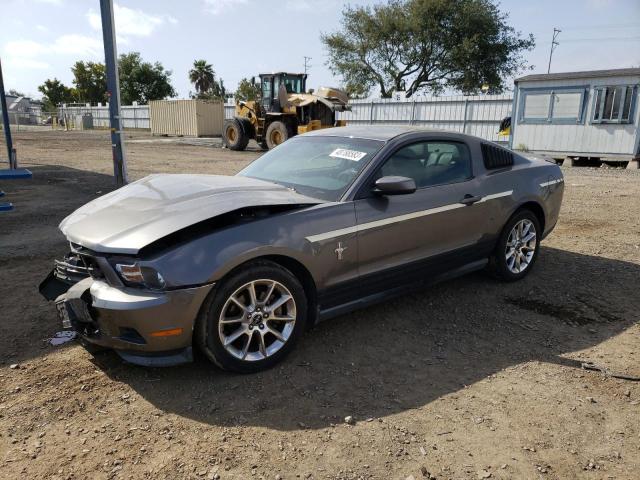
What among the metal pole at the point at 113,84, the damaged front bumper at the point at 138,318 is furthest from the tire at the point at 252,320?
the metal pole at the point at 113,84

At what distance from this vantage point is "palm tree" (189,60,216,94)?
→ 76.8 m

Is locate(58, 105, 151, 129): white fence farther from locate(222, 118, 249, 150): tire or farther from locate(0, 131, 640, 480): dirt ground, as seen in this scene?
locate(0, 131, 640, 480): dirt ground

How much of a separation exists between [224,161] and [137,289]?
1436 cm

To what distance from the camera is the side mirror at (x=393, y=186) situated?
340 centimetres

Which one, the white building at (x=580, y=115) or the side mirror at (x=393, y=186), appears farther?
the white building at (x=580, y=115)

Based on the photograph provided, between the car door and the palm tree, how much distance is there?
78.6 metres

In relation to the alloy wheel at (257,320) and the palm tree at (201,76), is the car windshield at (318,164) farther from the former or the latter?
the palm tree at (201,76)

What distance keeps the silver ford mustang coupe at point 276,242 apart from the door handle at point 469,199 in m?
0.01

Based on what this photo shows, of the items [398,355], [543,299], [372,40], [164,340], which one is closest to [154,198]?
[164,340]

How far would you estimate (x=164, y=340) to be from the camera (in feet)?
9.06

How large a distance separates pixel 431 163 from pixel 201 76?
260ft

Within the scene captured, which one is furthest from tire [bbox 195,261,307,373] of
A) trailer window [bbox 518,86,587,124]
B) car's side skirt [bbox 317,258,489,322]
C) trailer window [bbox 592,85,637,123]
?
trailer window [bbox 518,86,587,124]

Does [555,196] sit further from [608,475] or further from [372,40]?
[372,40]

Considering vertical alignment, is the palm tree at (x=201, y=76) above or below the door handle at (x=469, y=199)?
above
